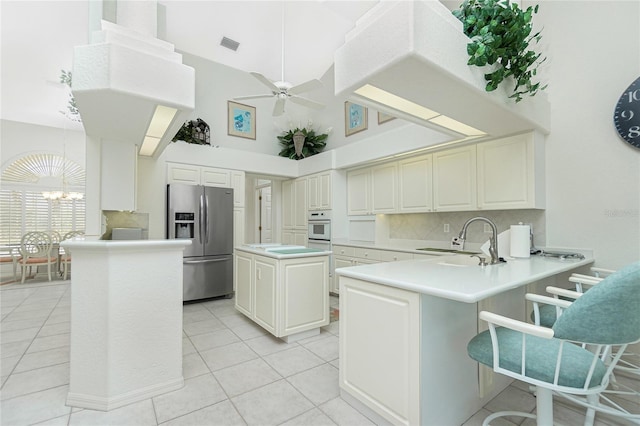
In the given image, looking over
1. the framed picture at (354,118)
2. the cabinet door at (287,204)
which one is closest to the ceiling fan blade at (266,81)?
the framed picture at (354,118)

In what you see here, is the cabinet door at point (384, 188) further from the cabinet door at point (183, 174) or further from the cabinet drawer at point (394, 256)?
the cabinet door at point (183, 174)

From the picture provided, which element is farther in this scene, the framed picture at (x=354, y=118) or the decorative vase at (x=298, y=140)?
the decorative vase at (x=298, y=140)

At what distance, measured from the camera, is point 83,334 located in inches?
72.6

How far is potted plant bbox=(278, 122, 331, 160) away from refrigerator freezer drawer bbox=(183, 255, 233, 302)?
2.37 meters

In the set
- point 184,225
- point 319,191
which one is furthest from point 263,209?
point 184,225

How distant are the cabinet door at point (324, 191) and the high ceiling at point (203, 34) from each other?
233 centimetres

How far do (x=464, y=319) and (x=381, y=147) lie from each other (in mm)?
2762

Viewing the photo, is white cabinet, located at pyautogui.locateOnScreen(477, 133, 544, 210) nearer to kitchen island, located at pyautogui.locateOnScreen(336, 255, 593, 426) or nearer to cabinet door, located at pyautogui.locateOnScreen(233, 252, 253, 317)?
kitchen island, located at pyautogui.locateOnScreen(336, 255, 593, 426)

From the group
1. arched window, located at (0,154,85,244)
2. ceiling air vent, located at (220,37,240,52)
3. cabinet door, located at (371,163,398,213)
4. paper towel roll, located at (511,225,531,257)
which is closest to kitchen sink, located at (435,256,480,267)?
paper towel roll, located at (511,225,531,257)

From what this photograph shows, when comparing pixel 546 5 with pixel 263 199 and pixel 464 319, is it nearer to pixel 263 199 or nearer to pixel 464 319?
pixel 464 319

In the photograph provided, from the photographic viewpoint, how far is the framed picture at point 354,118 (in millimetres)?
5097

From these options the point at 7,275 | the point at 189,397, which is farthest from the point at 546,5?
the point at 7,275

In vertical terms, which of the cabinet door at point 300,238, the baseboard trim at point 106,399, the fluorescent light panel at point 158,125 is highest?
the fluorescent light panel at point 158,125

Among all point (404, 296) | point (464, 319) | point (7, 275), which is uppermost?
point (404, 296)
